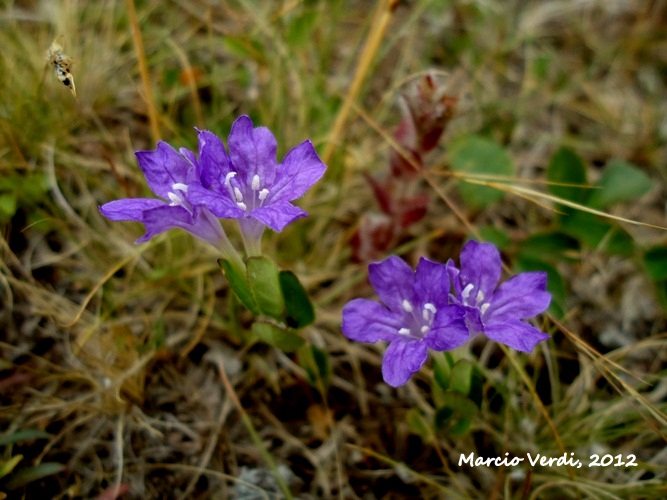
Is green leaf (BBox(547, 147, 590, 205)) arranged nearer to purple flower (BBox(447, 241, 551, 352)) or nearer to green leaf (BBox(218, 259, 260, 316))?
purple flower (BBox(447, 241, 551, 352))

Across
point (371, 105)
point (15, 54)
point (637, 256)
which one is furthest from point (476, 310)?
point (15, 54)

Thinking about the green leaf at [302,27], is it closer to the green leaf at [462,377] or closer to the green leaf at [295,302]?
the green leaf at [295,302]

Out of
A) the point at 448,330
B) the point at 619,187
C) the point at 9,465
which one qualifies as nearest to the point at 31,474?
the point at 9,465

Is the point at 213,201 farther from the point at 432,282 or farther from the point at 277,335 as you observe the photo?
the point at 432,282

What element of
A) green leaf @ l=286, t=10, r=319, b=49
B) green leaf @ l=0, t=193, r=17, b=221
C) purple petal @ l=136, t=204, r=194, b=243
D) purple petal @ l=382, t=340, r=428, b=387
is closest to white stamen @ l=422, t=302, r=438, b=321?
purple petal @ l=382, t=340, r=428, b=387

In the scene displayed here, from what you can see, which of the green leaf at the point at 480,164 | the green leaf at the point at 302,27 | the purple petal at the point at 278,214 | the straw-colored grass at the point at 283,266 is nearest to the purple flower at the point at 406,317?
the straw-colored grass at the point at 283,266

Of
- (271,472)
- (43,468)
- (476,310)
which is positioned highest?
(476,310)

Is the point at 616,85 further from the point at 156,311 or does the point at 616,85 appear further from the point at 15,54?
the point at 15,54
